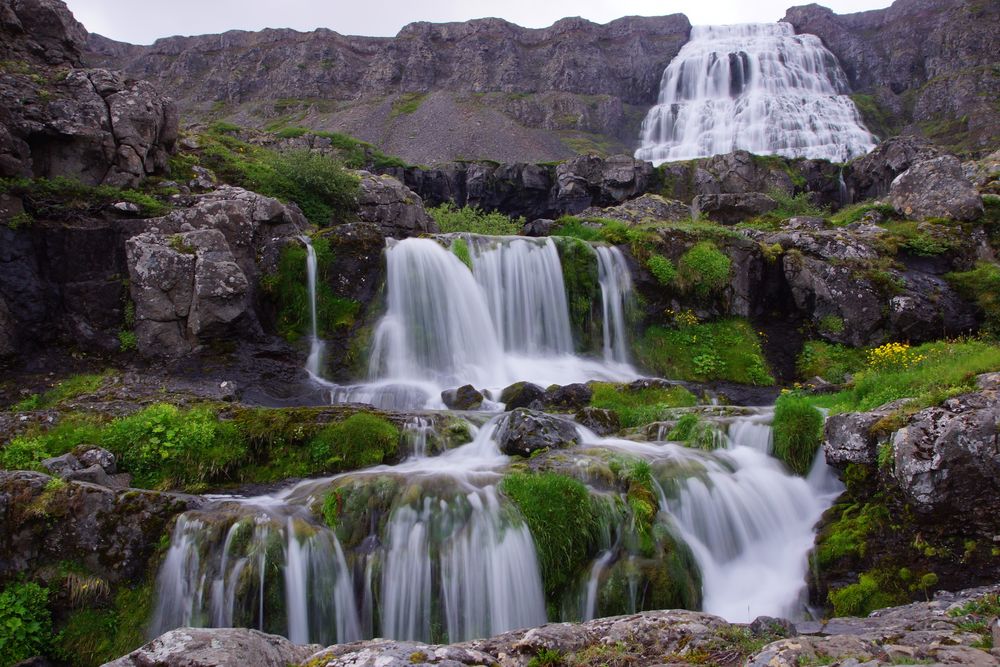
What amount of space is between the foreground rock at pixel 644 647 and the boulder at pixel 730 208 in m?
25.2

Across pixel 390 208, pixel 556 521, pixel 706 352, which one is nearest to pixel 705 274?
pixel 706 352

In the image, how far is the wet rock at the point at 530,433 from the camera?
925 cm

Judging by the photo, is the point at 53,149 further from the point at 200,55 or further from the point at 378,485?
the point at 200,55

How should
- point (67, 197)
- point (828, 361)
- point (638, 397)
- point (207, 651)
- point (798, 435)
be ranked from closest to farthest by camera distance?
point (207, 651), point (798, 435), point (638, 397), point (67, 197), point (828, 361)

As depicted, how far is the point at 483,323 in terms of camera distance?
53.5 ft

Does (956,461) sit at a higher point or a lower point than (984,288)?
lower

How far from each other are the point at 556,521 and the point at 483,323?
964 centimetres

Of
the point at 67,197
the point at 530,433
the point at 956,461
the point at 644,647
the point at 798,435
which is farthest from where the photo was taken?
the point at 67,197

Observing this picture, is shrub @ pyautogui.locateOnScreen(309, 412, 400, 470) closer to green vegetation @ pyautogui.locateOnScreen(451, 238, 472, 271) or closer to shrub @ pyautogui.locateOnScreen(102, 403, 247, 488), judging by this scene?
shrub @ pyautogui.locateOnScreen(102, 403, 247, 488)

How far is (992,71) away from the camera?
2324 inches

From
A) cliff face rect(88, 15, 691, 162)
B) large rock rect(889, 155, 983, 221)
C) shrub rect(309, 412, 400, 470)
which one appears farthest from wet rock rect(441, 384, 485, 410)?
cliff face rect(88, 15, 691, 162)

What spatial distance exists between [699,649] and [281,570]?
15.2 ft

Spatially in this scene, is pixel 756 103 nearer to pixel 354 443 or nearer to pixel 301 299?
pixel 301 299

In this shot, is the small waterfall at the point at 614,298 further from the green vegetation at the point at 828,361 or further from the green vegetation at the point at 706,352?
the green vegetation at the point at 828,361
